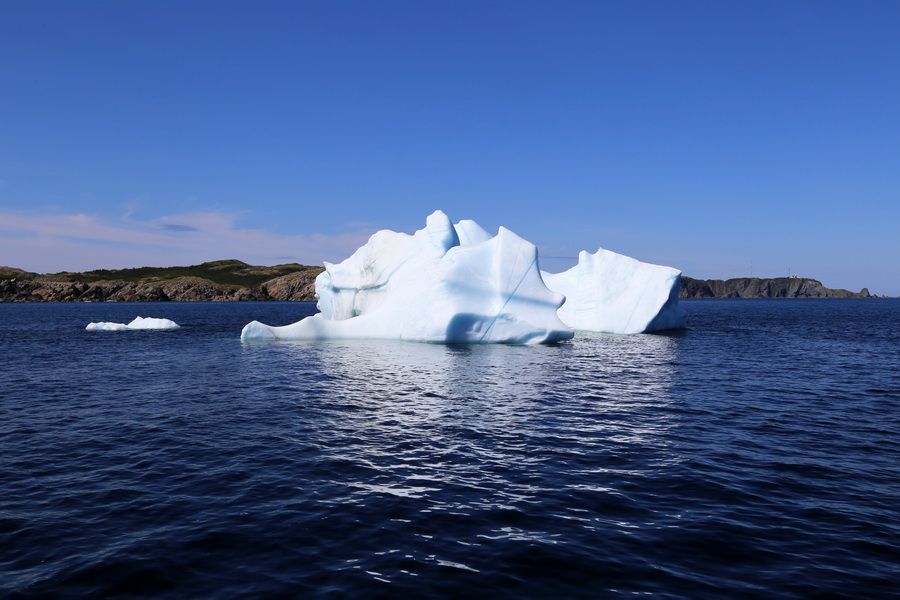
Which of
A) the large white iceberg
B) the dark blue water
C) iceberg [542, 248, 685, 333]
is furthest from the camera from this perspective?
iceberg [542, 248, 685, 333]

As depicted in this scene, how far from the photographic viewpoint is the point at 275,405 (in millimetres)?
21859

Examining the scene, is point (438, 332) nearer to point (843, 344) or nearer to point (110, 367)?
point (110, 367)

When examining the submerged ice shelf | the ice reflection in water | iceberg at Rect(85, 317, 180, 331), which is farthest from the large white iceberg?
iceberg at Rect(85, 317, 180, 331)

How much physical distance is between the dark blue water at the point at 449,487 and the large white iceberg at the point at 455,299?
14.1m

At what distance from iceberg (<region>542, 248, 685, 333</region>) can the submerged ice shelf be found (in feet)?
0.32

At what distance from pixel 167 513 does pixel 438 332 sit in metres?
32.0

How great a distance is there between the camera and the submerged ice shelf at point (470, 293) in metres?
41.4

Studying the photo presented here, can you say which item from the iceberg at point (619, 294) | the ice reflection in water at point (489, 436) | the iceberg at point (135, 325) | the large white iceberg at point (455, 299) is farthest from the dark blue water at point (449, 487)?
the iceberg at point (135, 325)

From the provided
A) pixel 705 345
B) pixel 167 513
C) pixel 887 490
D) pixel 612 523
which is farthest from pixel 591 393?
pixel 705 345

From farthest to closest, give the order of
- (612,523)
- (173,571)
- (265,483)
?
(265,483) → (612,523) → (173,571)

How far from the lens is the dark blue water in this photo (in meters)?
8.94

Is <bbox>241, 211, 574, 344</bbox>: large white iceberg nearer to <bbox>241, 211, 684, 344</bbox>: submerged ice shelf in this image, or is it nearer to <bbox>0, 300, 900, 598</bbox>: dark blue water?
<bbox>241, 211, 684, 344</bbox>: submerged ice shelf

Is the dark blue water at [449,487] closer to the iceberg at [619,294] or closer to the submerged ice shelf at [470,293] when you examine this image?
the submerged ice shelf at [470,293]

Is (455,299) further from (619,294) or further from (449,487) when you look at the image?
(449,487)
